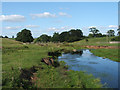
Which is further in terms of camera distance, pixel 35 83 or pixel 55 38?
pixel 55 38

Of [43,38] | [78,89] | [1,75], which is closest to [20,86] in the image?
[1,75]

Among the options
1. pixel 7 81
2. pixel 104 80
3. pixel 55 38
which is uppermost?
pixel 55 38

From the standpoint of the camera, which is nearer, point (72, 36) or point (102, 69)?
point (102, 69)

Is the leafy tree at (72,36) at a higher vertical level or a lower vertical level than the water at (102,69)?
higher

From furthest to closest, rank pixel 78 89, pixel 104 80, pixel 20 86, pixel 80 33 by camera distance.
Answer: pixel 80 33 → pixel 104 80 → pixel 78 89 → pixel 20 86

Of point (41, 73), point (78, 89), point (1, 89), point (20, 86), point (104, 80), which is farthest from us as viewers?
point (41, 73)

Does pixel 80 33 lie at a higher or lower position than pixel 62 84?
higher

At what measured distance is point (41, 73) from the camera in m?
21.8

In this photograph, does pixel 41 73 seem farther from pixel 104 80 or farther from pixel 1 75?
pixel 104 80

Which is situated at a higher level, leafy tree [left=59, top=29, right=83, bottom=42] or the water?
leafy tree [left=59, top=29, right=83, bottom=42]

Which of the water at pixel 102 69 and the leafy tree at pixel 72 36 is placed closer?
the water at pixel 102 69

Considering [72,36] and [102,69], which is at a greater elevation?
[72,36]

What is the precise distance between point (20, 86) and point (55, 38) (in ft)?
501

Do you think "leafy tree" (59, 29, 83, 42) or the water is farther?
"leafy tree" (59, 29, 83, 42)
